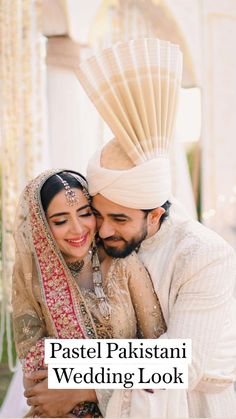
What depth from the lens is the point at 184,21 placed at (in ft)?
13.7

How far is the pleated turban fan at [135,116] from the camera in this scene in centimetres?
159

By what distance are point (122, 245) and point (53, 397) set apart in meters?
0.36

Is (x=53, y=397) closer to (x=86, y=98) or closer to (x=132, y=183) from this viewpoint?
(x=132, y=183)

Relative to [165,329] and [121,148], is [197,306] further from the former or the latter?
[121,148]

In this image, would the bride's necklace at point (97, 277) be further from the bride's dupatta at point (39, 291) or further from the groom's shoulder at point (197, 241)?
the groom's shoulder at point (197, 241)

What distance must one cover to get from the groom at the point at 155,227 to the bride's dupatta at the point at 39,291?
Result: 9cm

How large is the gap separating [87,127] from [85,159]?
0.17m

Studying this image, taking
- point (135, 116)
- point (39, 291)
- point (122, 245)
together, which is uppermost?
point (135, 116)

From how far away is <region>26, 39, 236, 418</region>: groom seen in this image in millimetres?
1580

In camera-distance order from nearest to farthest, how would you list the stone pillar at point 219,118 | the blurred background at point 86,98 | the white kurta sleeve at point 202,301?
1. the white kurta sleeve at point 202,301
2. the blurred background at point 86,98
3. the stone pillar at point 219,118

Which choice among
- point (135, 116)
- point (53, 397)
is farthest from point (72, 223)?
point (53, 397)

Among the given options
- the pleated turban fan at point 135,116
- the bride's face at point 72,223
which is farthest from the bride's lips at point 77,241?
the pleated turban fan at point 135,116

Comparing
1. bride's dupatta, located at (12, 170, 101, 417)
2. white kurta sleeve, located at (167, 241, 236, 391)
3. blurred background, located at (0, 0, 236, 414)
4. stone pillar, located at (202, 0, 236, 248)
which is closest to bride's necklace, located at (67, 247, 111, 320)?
bride's dupatta, located at (12, 170, 101, 417)
